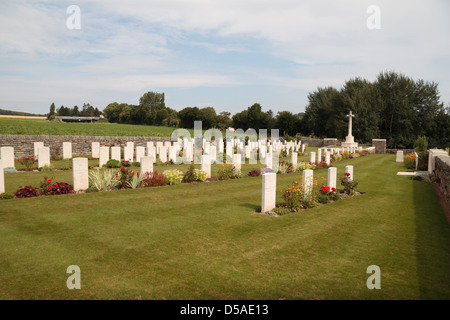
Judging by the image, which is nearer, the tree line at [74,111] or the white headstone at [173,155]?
the white headstone at [173,155]

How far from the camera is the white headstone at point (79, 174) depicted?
1045 cm

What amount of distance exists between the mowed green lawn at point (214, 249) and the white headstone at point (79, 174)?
0.86m

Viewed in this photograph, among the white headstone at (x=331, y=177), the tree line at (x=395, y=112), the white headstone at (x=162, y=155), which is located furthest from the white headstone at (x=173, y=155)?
the tree line at (x=395, y=112)

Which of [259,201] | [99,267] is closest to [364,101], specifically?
[259,201]

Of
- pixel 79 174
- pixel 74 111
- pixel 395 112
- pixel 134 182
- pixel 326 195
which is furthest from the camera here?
pixel 74 111

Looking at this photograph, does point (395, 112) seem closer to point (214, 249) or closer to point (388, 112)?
point (388, 112)

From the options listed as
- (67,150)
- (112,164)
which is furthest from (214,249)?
(67,150)

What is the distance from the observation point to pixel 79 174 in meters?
10.5

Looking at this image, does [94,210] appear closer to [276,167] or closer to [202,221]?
[202,221]

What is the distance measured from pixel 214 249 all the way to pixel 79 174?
6.77 metres

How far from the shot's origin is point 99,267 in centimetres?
500

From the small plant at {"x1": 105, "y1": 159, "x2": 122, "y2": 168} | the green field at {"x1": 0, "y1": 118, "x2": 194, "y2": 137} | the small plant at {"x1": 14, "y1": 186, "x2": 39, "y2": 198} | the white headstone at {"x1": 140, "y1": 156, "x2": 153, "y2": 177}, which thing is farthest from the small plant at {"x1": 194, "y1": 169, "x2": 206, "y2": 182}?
the green field at {"x1": 0, "y1": 118, "x2": 194, "y2": 137}

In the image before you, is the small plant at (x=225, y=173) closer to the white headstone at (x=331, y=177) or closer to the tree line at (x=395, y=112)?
the white headstone at (x=331, y=177)

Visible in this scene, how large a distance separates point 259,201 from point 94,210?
4.93 meters
